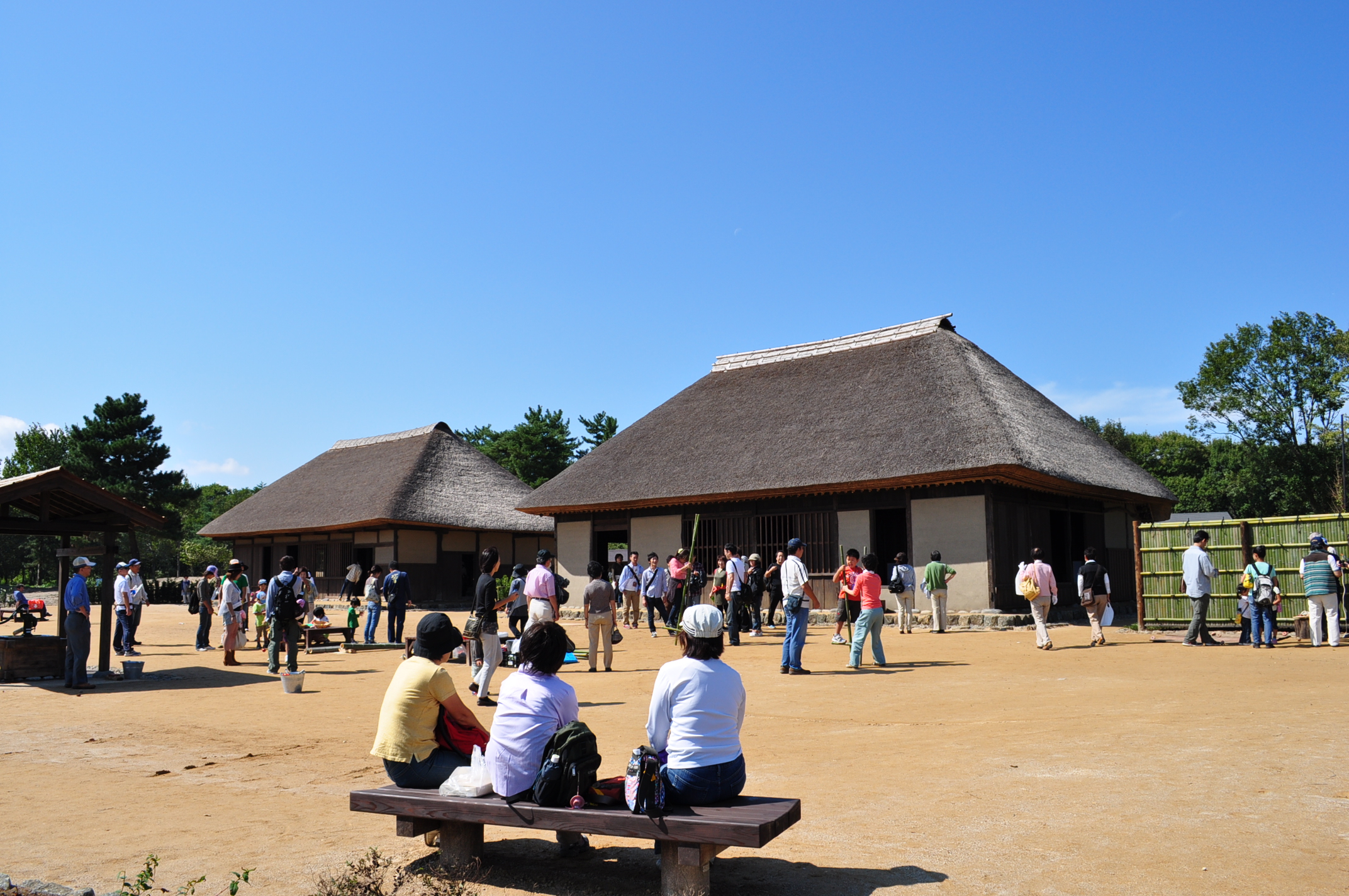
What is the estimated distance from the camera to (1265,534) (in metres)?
14.6

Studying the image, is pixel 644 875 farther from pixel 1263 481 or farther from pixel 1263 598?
pixel 1263 481

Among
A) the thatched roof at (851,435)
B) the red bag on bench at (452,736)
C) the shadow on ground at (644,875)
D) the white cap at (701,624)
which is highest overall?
the thatched roof at (851,435)

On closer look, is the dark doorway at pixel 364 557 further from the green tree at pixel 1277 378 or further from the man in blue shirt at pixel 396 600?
the green tree at pixel 1277 378

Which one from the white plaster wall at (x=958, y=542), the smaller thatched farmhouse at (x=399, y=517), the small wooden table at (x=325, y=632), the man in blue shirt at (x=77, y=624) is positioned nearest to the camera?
the man in blue shirt at (x=77, y=624)

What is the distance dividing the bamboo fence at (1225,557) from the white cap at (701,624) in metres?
13.0

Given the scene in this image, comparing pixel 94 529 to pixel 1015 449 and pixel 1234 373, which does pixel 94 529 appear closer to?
pixel 1015 449

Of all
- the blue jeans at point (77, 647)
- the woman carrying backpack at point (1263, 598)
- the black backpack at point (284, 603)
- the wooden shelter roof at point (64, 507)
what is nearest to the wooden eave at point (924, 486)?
the woman carrying backpack at point (1263, 598)

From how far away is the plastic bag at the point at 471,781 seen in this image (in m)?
4.29

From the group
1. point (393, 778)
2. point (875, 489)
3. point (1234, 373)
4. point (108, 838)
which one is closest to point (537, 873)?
point (393, 778)

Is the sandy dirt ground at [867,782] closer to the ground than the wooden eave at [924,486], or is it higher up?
closer to the ground

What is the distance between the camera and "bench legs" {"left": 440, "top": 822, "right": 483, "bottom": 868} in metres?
4.39

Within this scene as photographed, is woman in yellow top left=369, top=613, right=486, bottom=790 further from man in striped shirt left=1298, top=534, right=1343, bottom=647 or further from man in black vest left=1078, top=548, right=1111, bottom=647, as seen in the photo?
man in striped shirt left=1298, top=534, right=1343, bottom=647

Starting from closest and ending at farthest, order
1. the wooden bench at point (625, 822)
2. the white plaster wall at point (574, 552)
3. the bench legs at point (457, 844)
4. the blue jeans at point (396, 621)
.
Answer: the wooden bench at point (625, 822) < the bench legs at point (457, 844) < the blue jeans at point (396, 621) < the white plaster wall at point (574, 552)

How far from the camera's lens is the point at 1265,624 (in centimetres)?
1319
